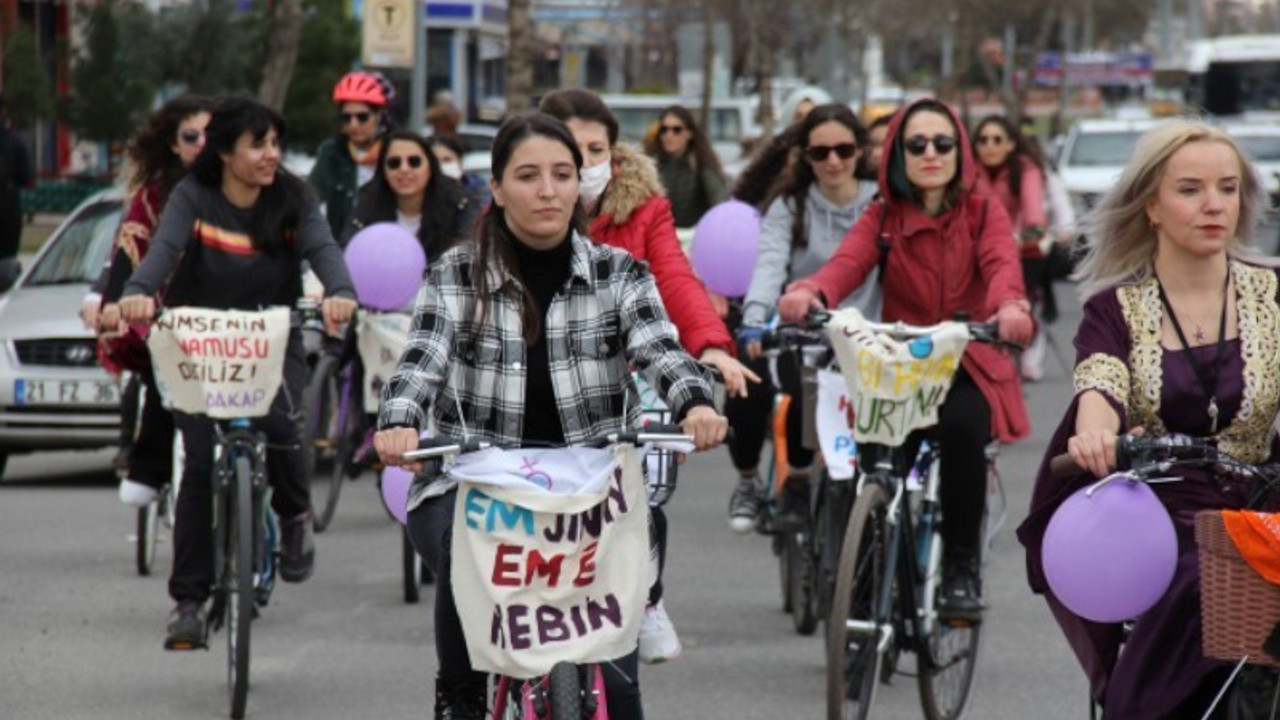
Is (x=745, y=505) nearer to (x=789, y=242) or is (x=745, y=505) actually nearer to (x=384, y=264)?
(x=789, y=242)

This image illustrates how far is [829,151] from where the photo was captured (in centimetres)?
986

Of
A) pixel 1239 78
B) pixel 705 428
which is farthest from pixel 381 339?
pixel 1239 78

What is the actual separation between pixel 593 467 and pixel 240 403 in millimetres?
3341

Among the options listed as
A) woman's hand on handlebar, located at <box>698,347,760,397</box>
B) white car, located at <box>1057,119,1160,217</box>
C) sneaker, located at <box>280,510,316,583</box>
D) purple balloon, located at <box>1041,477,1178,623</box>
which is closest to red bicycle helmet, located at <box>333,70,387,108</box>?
sneaker, located at <box>280,510,316,583</box>

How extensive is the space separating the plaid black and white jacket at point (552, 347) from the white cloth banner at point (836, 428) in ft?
8.85

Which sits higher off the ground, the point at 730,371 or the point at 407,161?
the point at 407,161

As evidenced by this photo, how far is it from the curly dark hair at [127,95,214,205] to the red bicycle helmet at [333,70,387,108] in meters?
3.07

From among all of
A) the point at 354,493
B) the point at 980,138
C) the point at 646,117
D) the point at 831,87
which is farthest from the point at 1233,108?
the point at 354,493

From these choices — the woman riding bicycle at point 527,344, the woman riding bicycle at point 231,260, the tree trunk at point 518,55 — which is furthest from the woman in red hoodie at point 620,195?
the tree trunk at point 518,55

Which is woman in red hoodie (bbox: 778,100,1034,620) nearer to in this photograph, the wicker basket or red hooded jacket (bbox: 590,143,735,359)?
red hooded jacket (bbox: 590,143,735,359)

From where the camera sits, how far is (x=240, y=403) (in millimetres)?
8406

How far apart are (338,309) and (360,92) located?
17.5 ft

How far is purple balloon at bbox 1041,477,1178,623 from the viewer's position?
201 inches

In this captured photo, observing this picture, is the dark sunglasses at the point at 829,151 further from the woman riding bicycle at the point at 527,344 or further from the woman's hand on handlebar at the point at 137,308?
the woman riding bicycle at the point at 527,344
